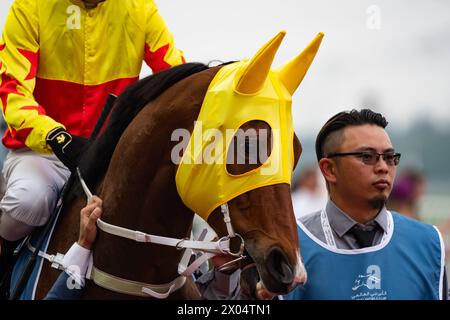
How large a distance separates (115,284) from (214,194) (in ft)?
1.98

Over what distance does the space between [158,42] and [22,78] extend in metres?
0.67

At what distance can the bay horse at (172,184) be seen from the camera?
9.36 ft

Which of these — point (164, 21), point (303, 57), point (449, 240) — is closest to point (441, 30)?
point (449, 240)

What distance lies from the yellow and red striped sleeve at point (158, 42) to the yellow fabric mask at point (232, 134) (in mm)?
1038

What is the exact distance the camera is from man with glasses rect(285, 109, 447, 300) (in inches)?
129

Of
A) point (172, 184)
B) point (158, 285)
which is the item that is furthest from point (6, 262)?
point (172, 184)

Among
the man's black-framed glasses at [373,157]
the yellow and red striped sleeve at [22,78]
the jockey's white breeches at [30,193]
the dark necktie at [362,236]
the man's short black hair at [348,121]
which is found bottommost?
the dark necktie at [362,236]

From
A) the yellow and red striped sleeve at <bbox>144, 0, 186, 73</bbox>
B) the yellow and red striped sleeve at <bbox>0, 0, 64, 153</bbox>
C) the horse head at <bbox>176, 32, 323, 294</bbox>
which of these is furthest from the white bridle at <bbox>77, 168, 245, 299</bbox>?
the yellow and red striped sleeve at <bbox>144, 0, 186, 73</bbox>

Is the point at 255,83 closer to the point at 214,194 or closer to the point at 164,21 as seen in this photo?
the point at 214,194

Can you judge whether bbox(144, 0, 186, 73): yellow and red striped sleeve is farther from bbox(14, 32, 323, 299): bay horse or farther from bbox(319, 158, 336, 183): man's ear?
bbox(319, 158, 336, 183): man's ear

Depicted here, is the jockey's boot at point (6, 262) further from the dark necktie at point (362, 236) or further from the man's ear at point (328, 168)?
the dark necktie at point (362, 236)

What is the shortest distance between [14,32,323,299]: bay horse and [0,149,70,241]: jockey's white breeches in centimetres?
20

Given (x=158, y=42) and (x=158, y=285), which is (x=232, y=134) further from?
(x=158, y=42)

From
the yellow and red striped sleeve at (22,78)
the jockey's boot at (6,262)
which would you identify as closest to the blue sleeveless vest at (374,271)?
the yellow and red striped sleeve at (22,78)
